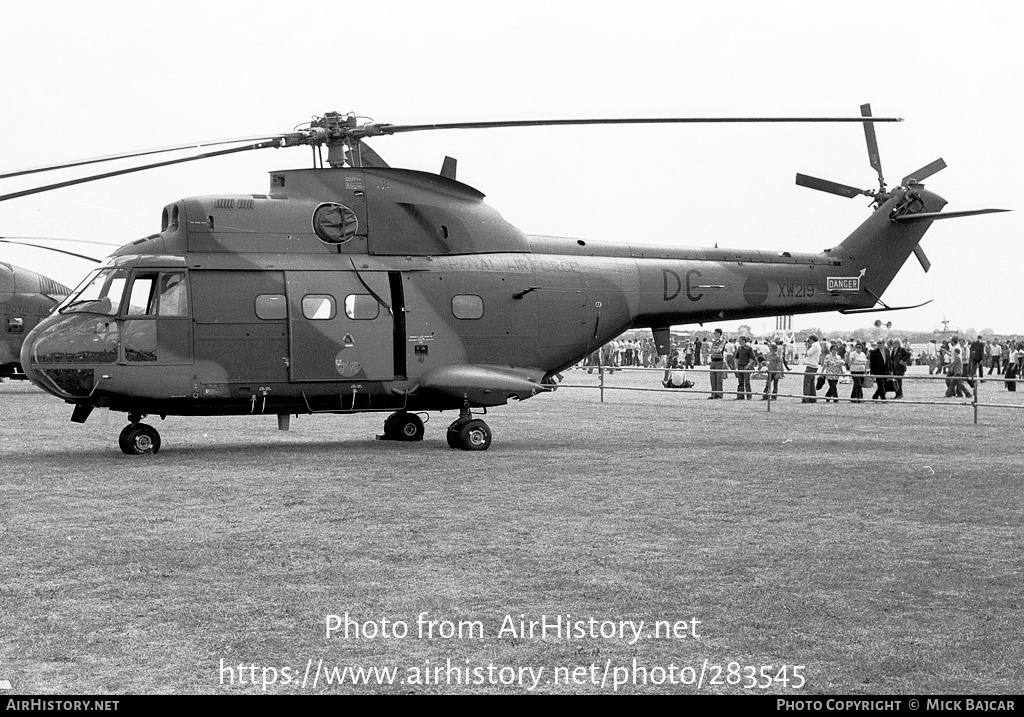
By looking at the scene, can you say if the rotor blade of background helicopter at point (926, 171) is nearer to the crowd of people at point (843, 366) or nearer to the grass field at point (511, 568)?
the crowd of people at point (843, 366)

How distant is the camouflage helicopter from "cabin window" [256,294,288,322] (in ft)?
0.06

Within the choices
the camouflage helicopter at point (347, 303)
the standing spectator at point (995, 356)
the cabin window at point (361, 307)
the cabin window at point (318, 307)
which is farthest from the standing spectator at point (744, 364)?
the standing spectator at point (995, 356)

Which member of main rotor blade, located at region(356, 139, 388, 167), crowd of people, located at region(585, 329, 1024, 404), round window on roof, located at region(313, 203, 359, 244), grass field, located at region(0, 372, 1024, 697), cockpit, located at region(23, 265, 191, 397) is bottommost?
grass field, located at region(0, 372, 1024, 697)

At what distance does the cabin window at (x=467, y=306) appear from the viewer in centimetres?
1686

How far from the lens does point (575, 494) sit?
11953mm

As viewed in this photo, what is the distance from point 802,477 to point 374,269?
6.41 metres

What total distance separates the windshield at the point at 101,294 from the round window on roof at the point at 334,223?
258 cm

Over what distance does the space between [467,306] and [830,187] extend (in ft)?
25.6

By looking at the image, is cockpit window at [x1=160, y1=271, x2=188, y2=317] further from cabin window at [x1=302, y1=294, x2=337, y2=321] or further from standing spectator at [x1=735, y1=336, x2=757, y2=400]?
standing spectator at [x1=735, y1=336, x2=757, y2=400]

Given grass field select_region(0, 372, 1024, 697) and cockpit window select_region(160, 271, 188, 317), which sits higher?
cockpit window select_region(160, 271, 188, 317)

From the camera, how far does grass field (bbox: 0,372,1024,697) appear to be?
587cm

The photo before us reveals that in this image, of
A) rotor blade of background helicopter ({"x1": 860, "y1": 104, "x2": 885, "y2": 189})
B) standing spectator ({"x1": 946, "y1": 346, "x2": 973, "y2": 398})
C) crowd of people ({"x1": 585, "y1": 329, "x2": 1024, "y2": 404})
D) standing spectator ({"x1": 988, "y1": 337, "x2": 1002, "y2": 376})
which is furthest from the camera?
standing spectator ({"x1": 988, "y1": 337, "x2": 1002, "y2": 376})

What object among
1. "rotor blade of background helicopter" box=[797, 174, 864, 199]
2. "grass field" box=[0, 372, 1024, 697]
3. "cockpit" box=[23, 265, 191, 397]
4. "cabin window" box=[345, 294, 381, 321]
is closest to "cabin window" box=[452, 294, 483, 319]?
"cabin window" box=[345, 294, 381, 321]

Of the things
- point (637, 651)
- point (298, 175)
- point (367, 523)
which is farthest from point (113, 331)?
point (637, 651)
